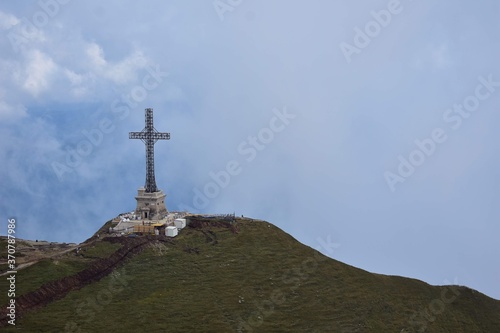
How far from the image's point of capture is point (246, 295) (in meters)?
66.4

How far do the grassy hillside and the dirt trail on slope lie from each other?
1.09m

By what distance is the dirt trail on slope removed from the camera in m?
57.3

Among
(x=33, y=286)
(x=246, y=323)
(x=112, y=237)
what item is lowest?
(x=246, y=323)

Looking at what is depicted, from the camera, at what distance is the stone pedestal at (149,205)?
89.8 metres

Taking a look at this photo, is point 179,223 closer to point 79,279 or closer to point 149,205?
point 149,205

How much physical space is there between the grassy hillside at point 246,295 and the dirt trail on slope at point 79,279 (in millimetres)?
1093

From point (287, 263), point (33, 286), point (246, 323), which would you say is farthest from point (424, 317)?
point (33, 286)

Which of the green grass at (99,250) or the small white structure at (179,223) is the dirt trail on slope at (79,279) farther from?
the small white structure at (179,223)

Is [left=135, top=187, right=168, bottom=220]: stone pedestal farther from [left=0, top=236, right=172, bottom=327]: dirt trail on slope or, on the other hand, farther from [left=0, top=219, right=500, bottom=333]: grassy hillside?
[left=0, top=236, right=172, bottom=327]: dirt trail on slope

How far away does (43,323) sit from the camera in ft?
178

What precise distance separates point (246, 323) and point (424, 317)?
2943cm

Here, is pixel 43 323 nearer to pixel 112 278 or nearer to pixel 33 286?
pixel 33 286

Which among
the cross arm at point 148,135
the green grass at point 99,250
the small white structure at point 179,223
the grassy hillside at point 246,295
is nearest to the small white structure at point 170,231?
the grassy hillside at point 246,295

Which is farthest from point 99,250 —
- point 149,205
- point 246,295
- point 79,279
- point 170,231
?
point 246,295
